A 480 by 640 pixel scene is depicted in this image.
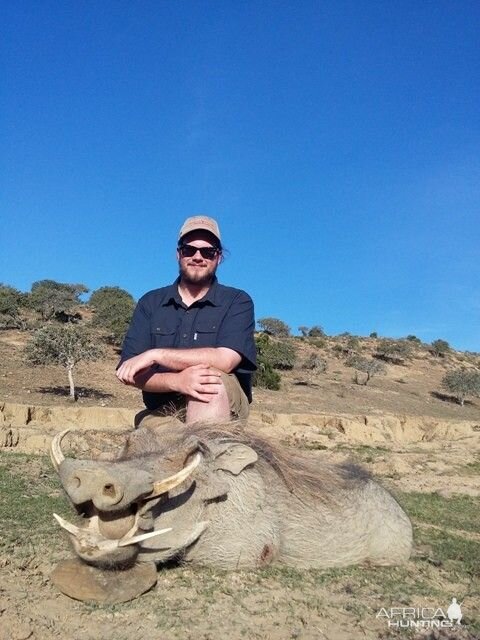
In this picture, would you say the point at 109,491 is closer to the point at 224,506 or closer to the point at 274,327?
the point at 224,506

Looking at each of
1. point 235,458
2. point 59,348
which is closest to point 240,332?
point 235,458

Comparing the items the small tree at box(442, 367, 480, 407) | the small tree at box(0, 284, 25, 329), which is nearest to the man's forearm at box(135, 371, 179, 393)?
the small tree at box(0, 284, 25, 329)

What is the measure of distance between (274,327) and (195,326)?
37.6 m

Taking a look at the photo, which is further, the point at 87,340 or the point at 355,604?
the point at 87,340

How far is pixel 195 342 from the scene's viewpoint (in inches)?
160

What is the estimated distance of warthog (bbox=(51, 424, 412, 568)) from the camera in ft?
7.88

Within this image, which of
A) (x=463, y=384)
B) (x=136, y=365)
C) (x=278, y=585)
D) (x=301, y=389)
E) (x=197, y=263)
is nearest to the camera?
(x=278, y=585)

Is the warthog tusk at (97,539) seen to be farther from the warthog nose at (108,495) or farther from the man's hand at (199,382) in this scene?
the man's hand at (199,382)

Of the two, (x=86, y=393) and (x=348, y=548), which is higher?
(x=86, y=393)

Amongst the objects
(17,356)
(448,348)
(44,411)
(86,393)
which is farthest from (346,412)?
(448,348)

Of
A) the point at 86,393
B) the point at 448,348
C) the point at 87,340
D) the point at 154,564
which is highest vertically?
the point at 448,348

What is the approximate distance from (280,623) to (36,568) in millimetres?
1328

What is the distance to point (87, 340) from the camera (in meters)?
17.2

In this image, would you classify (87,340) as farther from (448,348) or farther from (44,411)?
(448,348)
